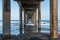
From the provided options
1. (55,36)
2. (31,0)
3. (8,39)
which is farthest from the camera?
(31,0)

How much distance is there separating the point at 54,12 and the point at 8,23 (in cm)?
312

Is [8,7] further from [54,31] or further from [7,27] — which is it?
[54,31]

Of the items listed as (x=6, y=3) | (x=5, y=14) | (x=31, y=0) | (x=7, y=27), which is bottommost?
(x=7, y=27)

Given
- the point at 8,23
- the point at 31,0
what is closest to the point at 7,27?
the point at 8,23

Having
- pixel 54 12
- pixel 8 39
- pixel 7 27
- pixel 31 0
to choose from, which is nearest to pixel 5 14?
pixel 7 27

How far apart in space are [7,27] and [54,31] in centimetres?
313

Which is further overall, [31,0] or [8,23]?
[31,0]

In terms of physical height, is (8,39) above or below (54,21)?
below

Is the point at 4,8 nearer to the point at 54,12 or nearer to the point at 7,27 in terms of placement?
the point at 7,27

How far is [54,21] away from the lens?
9.41 meters

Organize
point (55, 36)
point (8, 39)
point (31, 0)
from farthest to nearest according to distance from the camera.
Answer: point (31, 0) → point (55, 36) → point (8, 39)

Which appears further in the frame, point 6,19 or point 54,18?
point 54,18

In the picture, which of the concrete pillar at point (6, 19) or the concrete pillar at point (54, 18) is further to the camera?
the concrete pillar at point (54, 18)

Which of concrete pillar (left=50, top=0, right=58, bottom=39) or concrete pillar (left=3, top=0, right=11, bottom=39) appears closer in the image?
concrete pillar (left=3, top=0, right=11, bottom=39)
